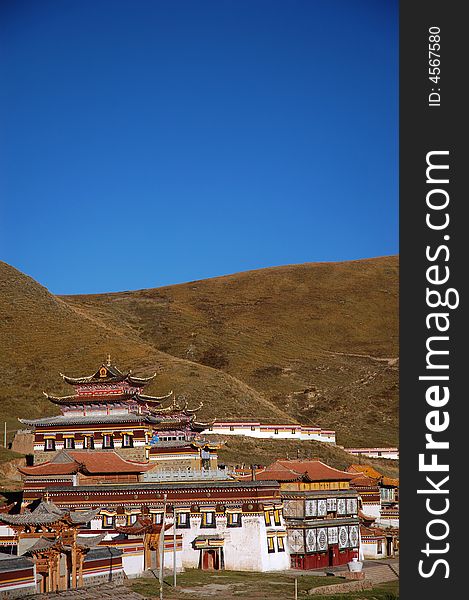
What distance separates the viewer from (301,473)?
46.3m

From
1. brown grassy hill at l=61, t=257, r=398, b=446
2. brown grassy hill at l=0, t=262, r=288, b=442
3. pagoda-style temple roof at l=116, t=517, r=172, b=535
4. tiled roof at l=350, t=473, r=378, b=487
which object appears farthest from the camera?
brown grassy hill at l=61, t=257, r=398, b=446

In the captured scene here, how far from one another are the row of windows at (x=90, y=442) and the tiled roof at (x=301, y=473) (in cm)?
814

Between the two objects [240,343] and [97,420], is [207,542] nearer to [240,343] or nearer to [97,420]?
[97,420]

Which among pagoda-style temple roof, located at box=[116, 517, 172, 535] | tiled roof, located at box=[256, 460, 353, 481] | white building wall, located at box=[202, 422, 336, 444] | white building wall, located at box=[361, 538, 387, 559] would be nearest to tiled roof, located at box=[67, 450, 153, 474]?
tiled roof, located at box=[256, 460, 353, 481]

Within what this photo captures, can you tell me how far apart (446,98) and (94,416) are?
39747 millimetres

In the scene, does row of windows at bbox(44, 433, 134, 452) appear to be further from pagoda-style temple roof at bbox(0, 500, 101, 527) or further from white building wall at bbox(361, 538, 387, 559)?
pagoda-style temple roof at bbox(0, 500, 101, 527)

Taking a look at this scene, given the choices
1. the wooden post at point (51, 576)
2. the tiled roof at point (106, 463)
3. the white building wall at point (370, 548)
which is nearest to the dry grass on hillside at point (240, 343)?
the tiled roof at point (106, 463)

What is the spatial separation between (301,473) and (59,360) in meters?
67.3

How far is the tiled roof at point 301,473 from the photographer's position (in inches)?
1801

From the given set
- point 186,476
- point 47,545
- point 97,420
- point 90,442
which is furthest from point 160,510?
point 47,545

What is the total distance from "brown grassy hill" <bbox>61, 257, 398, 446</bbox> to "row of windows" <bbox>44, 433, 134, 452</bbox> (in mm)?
42279

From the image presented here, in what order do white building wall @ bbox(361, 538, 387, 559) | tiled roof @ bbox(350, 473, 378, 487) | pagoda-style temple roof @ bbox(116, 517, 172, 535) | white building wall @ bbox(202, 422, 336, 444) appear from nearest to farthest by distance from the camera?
pagoda-style temple roof @ bbox(116, 517, 172, 535) → white building wall @ bbox(361, 538, 387, 559) → tiled roof @ bbox(350, 473, 378, 487) → white building wall @ bbox(202, 422, 336, 444)

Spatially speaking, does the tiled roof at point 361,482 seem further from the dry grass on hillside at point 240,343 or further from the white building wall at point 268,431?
the dry grass on hillside at point 240,343

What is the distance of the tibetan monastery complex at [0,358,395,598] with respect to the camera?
37781 millimetres
